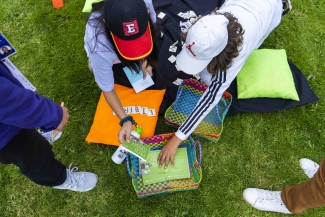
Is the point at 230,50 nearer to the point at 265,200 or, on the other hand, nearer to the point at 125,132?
the point at 125,132

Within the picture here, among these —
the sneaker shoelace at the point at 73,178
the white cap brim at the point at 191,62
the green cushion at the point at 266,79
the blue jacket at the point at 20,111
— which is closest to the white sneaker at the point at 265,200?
the green cushion at the point at 266,79

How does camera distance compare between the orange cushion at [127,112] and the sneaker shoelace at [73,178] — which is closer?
the sneaker shoelace at [73,178]

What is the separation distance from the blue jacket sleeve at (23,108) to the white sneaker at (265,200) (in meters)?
1.80

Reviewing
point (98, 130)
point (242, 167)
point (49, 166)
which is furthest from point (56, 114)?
point (242, 167)

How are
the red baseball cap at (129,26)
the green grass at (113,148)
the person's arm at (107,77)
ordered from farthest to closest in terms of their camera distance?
the green grass at (113,148) < the person's arm at (107,77) < the red baseball cap at (129,26)

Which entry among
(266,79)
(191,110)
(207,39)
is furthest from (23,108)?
(266,79)

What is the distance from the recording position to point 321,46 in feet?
10.5

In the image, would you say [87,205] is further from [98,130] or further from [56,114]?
[56,114]

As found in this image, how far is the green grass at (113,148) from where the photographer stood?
2469 mm

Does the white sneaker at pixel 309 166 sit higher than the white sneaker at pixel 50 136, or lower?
lower

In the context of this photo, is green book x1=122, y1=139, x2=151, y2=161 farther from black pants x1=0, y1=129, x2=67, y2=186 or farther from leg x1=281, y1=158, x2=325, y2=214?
leg x1=281, y1=158, x2=325, y2=214

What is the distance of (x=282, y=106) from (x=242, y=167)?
76cm

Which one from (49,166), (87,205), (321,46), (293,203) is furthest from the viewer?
(321,46)

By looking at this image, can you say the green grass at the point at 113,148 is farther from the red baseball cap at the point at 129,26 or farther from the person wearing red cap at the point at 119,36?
the red baseball cap at the point at 129,26
